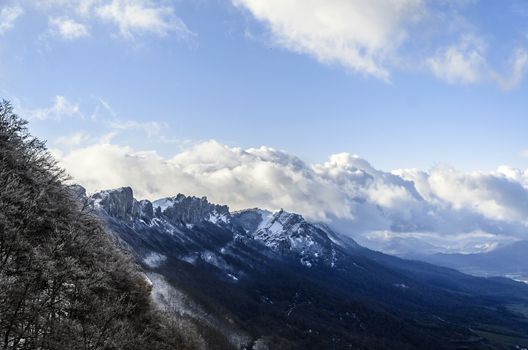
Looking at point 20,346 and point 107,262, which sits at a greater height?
point 107,262

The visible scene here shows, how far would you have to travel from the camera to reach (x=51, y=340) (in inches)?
2130

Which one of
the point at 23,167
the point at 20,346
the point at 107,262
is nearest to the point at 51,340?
the point at 20,346

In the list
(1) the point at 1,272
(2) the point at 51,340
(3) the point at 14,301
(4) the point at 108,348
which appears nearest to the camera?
(1) the point at 1,272

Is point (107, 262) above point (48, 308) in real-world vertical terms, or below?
above

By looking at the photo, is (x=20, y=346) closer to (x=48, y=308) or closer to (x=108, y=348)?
(x=48, y=308)

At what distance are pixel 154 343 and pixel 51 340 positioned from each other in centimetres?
2849

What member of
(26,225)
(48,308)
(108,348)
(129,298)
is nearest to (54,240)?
(26,225)

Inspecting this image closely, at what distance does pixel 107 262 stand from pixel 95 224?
41.2 feet

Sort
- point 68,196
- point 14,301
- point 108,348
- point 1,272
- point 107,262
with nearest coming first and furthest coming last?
point 1,272 → point 14,301 → point 108,348 → point 107,262 → point 68,196

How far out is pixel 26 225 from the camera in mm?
65625

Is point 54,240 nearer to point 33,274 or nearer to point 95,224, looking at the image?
point 33,274

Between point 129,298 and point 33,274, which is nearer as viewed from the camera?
point 33,274

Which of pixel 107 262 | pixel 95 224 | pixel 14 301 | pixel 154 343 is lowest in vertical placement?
pixel 154 343

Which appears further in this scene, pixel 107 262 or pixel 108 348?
pixel 107 262
